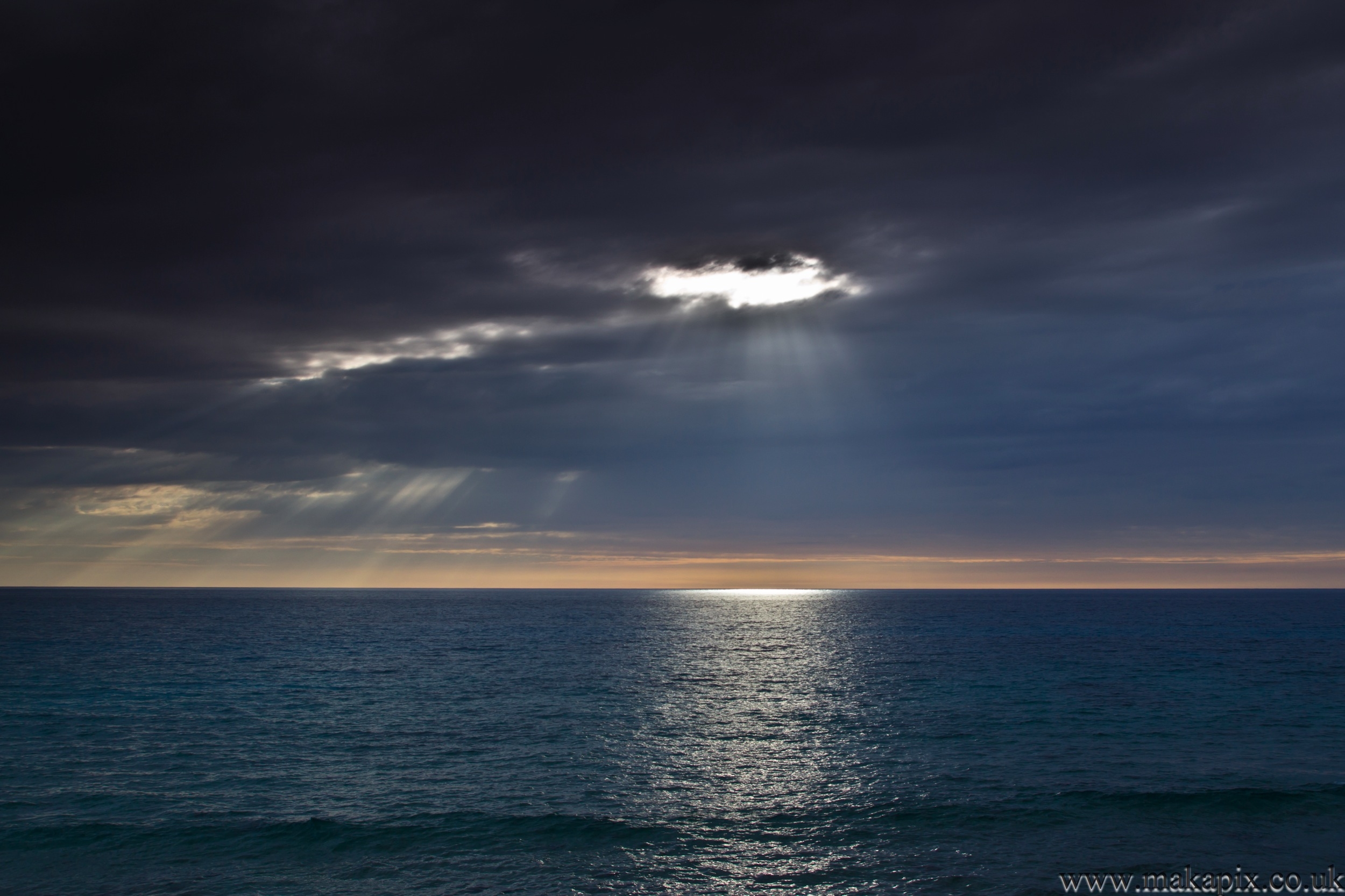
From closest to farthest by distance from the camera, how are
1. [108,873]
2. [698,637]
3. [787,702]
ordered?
[108,873]
[787,702]
[698,637]

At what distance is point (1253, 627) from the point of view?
151500 mm

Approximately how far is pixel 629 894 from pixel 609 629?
452 feet

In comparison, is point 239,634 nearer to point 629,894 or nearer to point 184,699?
point 184,699

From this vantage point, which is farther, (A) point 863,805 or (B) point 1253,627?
(B) point 1253,627

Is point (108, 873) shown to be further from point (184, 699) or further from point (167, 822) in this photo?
point (184, 699)

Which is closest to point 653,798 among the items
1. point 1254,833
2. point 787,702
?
point 1254,833

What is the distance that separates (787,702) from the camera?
196ft

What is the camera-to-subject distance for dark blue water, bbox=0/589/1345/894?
26.5m

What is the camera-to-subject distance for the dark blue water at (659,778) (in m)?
26.5

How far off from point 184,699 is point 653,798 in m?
47.4

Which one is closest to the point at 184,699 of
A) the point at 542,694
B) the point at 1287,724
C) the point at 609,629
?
the point at 542,694

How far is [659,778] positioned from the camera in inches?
1455

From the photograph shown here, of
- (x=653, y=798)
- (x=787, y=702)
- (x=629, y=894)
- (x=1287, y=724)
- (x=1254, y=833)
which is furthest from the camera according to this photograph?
(x=787, y=702)

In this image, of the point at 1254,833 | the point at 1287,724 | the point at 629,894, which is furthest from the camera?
the point at 1287,724
